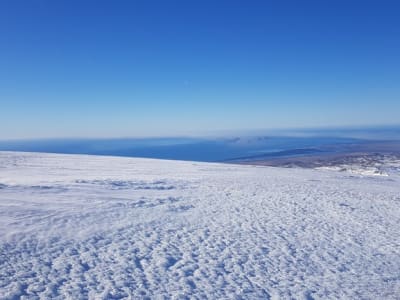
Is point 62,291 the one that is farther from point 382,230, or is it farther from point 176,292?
point 382,230

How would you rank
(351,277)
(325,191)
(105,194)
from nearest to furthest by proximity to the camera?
(351,277)
(105,194)
(325,191)

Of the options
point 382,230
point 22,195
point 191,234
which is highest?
point 22,195

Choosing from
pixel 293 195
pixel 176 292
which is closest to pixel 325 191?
pixel 293 195

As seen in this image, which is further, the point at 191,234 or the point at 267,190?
the point at 267,190

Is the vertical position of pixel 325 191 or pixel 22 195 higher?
pixel 22 195

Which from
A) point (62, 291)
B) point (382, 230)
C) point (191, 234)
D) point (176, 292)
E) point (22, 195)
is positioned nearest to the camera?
point (62, 291)

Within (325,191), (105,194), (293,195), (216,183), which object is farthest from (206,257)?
(325,191)
